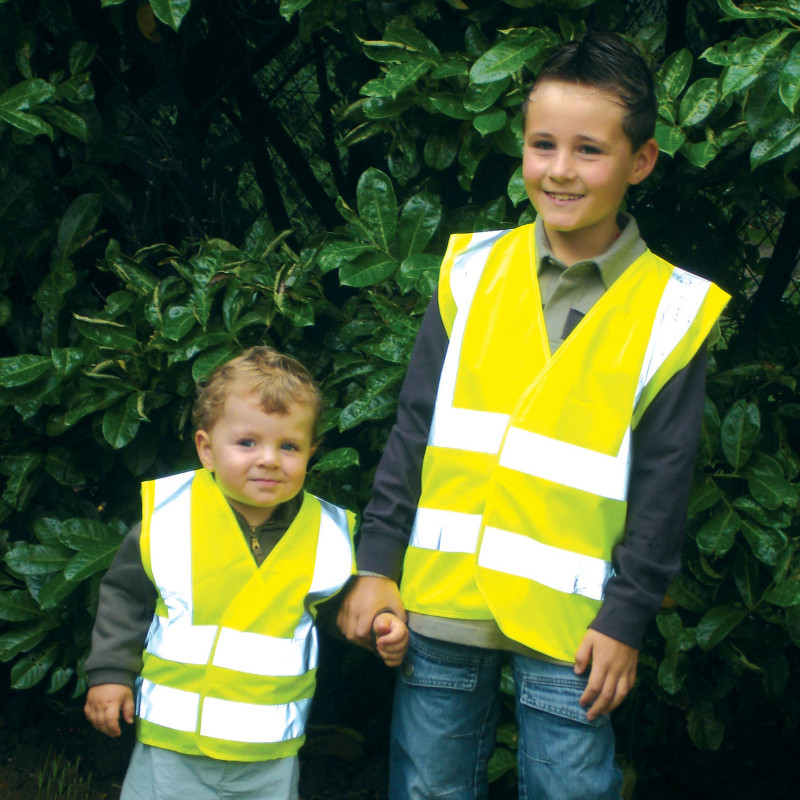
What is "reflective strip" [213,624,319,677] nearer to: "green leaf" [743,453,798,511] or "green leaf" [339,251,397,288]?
"green leaf" [339,251,397,288]

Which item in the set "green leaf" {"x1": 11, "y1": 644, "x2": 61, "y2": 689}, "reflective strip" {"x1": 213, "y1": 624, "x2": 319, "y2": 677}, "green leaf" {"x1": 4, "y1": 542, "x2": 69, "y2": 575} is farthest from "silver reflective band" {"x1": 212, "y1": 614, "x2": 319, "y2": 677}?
"green leaf" {"x1": 11, "y1": 644, "x2": 61, "y2": 689}

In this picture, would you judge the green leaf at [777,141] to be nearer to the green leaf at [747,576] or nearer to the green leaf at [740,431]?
the green leaf at [740,431]

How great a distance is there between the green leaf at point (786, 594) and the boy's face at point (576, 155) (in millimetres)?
934

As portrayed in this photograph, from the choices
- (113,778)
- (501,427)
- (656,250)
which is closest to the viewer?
(501,427)

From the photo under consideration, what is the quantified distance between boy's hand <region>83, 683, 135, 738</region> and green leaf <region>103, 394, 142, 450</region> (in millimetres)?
628

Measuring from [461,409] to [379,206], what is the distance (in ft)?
2.19

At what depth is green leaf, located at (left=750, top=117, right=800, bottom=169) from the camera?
205 cm

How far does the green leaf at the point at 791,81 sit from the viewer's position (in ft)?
6.20

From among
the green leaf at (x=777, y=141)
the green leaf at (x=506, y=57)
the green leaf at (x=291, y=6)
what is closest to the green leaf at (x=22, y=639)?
the green leaf at (x=291, y=6)

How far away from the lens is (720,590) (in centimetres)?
255

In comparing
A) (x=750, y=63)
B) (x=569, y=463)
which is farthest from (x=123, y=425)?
(x=750, y=63)

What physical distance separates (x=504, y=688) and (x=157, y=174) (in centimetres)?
163

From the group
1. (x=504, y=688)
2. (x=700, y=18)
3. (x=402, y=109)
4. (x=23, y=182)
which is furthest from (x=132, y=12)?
(x=504, y=688)

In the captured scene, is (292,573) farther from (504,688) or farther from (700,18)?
(700,18)
